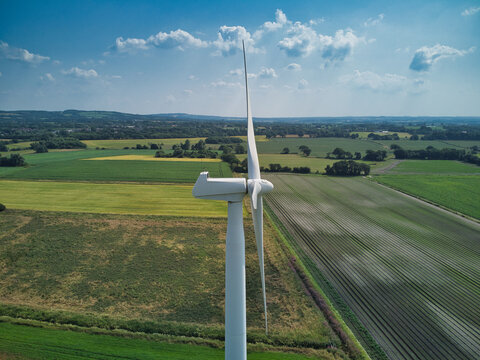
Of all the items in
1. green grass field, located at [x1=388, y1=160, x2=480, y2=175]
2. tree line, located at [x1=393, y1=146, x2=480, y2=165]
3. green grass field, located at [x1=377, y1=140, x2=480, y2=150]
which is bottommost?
green grass field, located at [x1=388, y1=160, x2=480, y2=175]

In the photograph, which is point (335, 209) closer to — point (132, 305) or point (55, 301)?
point (132, 305)

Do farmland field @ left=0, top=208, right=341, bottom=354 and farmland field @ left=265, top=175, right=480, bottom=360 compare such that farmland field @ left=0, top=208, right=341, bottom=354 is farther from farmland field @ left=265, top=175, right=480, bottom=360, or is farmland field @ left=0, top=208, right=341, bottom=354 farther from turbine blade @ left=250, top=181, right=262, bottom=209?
turbine blade @ left=250, top=181, right=262, bottom=209

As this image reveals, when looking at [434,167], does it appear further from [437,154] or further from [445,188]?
[445,188]

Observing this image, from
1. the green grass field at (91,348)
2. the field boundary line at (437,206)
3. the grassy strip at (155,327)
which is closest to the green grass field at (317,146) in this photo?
the field boundary line at (437,206)

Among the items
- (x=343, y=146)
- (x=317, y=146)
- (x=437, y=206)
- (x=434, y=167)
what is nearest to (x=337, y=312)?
(x=437, y=206)

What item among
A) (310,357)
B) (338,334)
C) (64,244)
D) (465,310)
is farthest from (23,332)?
(465,310)

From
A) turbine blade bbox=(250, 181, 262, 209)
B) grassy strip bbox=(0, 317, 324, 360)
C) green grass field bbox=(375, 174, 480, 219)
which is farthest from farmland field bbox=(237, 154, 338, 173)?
turbine blade bbox=(250, 181, 262, 209)
